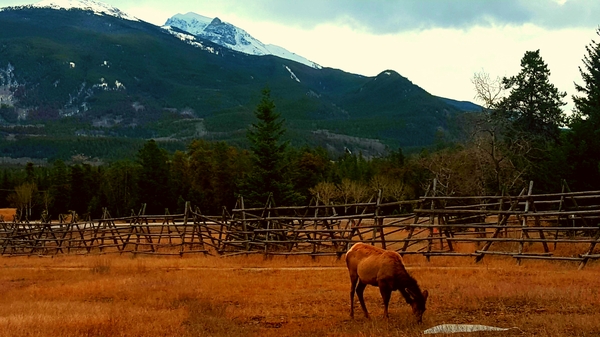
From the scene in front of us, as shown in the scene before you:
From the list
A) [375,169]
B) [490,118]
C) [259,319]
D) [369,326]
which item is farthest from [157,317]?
[375,169]

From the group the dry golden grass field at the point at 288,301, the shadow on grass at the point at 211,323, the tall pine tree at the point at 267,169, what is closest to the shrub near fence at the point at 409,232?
the dry golden grass field at the point at 288,301

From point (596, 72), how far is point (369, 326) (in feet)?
114

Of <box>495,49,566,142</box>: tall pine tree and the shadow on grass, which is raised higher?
<box>495,49,566,142</box>: tall pine tree

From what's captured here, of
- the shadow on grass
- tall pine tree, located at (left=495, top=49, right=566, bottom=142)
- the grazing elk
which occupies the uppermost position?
tall pine tree, located at (left=495, top=49, right=566, bottom=142)

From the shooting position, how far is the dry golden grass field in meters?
10.2

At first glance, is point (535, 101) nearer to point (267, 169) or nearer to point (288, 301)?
point (267, 169)

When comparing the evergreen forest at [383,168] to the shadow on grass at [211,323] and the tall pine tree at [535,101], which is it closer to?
the tall pine tree at [535,101]

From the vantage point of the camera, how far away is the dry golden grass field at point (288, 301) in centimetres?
1025

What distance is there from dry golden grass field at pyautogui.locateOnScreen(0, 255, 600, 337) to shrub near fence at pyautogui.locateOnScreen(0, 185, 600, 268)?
890 millimetres

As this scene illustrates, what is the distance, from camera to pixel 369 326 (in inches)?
393

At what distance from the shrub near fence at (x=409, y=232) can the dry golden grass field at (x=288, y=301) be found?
89 cm

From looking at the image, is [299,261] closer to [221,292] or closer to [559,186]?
[221,292]

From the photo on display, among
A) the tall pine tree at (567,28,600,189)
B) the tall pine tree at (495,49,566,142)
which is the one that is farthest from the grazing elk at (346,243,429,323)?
the tall pine tree at (495,49,566,142)

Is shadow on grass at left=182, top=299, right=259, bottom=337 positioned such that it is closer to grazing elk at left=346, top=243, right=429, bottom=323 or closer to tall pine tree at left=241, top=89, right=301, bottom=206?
grazing elk at left=346, top=243, right=429, bottom=323
